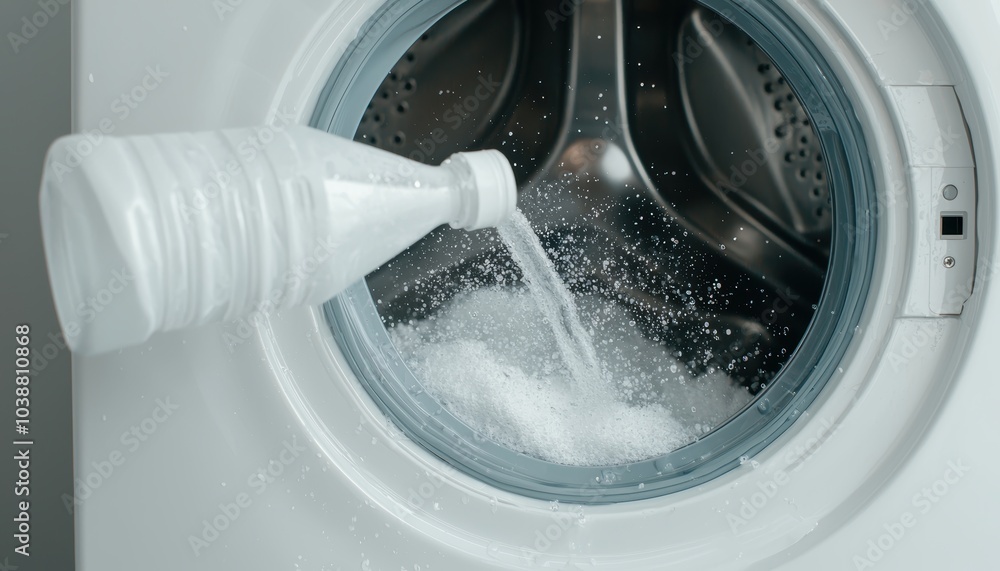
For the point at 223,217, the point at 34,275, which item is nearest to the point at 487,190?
the point at 223,217

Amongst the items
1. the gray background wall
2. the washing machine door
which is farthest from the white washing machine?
the gray background wall

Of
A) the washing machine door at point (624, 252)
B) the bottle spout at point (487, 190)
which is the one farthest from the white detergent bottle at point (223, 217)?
the washing machine door at point (624, 252)

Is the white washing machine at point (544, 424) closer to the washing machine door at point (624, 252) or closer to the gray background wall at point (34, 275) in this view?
the washing machine door at point (624, 252)

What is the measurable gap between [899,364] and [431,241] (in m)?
0.50

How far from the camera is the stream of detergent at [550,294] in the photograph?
0.82 metres

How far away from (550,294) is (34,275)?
0.58 meters

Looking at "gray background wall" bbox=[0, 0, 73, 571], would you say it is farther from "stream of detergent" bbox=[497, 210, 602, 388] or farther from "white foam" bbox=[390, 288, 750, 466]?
"stream of detergent" bbox=[497, 210, 602, 388]

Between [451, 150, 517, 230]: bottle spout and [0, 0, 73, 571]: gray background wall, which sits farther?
[0, 0, 73, 571]: gray background wall

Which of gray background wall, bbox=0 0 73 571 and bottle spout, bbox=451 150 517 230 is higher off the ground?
gray background wall, bbox=0 0 73 571

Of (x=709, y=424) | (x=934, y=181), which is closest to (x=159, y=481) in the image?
(x=709, y=424)

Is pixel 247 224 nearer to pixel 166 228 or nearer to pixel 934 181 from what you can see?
pixel 166 228

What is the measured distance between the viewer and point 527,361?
801 mm

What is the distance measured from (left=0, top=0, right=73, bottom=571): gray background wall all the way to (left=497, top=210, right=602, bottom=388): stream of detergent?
507 mm

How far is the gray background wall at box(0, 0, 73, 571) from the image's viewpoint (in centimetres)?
72
